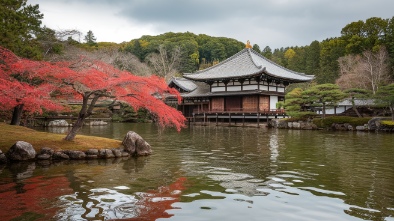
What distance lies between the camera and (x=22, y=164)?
1162 centimetres

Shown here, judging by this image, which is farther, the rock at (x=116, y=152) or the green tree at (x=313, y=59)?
the green tree at (x=313, y=59)

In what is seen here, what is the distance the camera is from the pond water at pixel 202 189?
650 centimetres

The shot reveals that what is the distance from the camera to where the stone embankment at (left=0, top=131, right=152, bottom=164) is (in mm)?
12086

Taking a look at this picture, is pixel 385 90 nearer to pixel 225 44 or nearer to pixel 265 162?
pixel 265 162

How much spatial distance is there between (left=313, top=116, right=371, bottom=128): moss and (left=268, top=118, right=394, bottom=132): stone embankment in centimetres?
24

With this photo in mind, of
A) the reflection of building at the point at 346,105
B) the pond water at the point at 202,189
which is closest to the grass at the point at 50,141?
the pond water at the point at 202,189

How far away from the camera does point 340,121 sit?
101 ft

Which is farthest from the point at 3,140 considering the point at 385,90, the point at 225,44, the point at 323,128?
the point at 225,44

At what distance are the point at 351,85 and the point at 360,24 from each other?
53.0 ft

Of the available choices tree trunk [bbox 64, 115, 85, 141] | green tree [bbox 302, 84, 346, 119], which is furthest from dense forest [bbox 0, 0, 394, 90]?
green tree [bbox 302, 84, 346, 119]

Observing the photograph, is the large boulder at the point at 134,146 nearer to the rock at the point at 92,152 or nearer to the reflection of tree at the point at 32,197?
the rock at the point at 92,152

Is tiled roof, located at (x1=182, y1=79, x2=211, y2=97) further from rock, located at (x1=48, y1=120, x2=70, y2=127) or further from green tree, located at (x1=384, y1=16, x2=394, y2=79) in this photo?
green tree, located at (x1=384, y1=16, x2=394, y2=79)

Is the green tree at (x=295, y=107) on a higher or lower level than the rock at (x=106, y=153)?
higher

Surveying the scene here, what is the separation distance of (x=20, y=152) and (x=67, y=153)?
5.46ft
